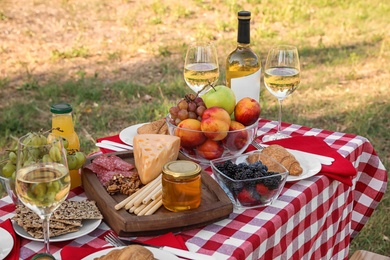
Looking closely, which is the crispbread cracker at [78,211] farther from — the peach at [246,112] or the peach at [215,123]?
the peach at [246,112]

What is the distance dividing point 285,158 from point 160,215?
534 millimetres

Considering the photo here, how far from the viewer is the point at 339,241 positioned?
91.2 inches

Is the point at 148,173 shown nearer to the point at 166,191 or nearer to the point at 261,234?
the point at 166,191

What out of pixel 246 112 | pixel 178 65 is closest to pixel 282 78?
pixel 246 112

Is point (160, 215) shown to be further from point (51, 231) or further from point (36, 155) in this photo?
point (36, 155)

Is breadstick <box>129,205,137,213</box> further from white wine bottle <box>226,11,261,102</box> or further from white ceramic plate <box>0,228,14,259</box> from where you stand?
white wine bottle <box>226,11,261,102</box>

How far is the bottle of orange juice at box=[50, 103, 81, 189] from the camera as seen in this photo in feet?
5.94

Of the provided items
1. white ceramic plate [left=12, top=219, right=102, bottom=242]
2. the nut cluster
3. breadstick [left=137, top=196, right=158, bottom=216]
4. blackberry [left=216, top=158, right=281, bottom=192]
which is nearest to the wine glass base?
blackberry [left=216, top=158, right=281, bottom=192]

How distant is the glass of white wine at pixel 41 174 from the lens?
1.34 m

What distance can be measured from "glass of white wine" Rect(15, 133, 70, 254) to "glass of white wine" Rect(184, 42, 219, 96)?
1.07 m

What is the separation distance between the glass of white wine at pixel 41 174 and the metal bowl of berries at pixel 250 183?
521 millimetres

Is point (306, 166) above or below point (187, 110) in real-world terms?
below

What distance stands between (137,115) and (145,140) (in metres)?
2.85

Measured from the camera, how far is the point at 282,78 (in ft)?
7.44
